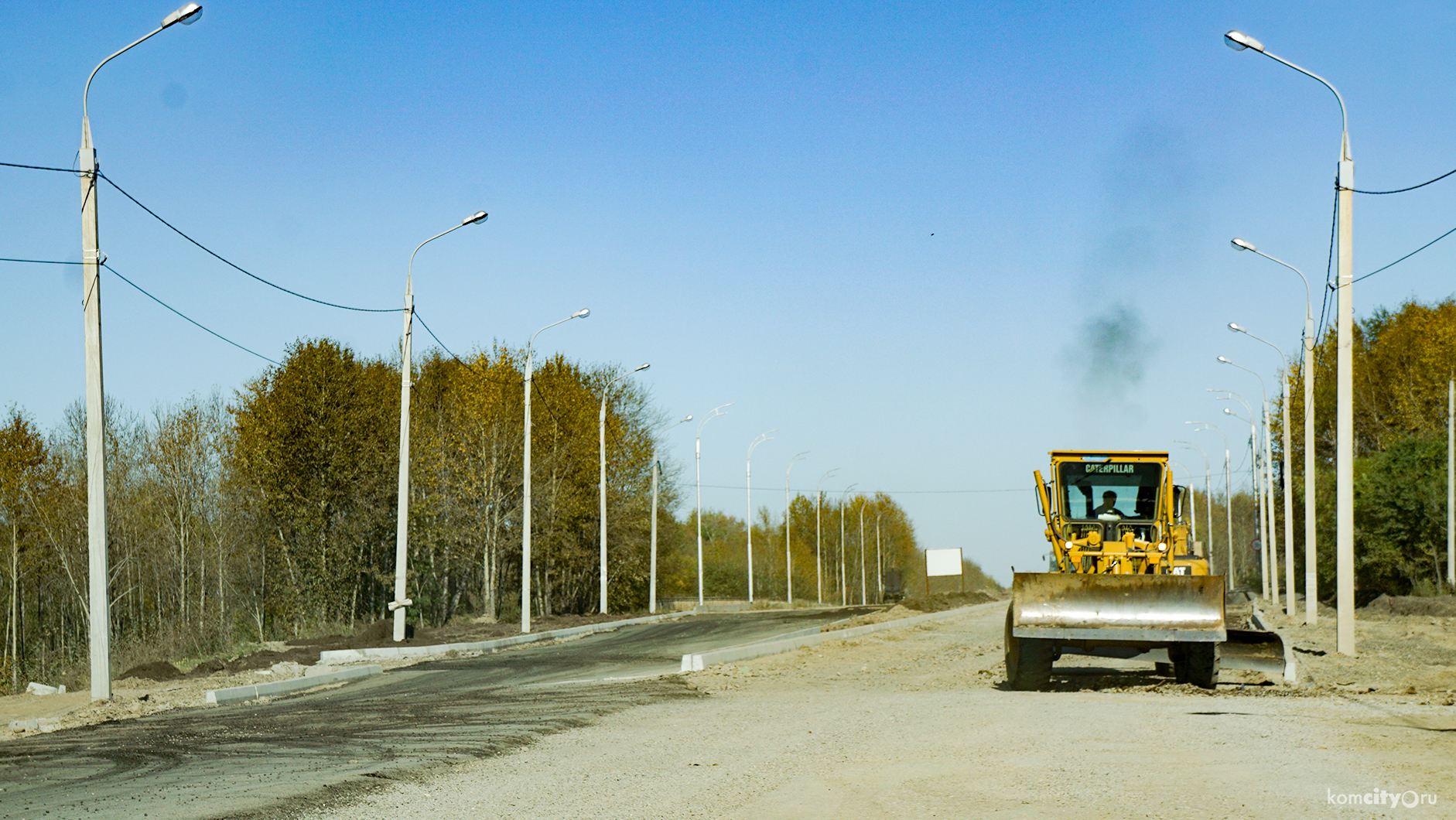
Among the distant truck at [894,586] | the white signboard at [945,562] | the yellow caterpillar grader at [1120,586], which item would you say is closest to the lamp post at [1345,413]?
the yellow caterpillar grader at [1120,586]

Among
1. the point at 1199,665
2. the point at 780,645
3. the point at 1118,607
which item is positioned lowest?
the point at 780,645

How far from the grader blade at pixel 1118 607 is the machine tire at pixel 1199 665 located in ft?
3.63

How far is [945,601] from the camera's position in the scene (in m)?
66.1

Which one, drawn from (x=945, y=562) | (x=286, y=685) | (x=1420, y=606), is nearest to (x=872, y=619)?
(x=1420, y=606)

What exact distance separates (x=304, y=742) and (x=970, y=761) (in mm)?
6864

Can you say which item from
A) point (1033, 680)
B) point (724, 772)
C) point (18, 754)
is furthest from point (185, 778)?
point (1033, 680)

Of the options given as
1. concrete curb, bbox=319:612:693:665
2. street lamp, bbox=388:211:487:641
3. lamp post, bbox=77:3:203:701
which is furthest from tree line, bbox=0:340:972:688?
lamp post, bbox=77:3:203:701

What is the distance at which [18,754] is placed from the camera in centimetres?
1259

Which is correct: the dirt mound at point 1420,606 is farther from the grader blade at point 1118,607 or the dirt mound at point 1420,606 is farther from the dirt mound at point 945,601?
the grader blade at point 1118,607

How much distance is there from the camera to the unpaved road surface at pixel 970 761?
8555 mm

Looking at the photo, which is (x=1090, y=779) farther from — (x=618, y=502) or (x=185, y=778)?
(x=618, y=502)

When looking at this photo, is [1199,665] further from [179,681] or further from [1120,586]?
[179,681]

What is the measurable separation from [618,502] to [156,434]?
68.1ft

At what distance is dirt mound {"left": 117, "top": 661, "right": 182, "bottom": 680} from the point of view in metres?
21.9
